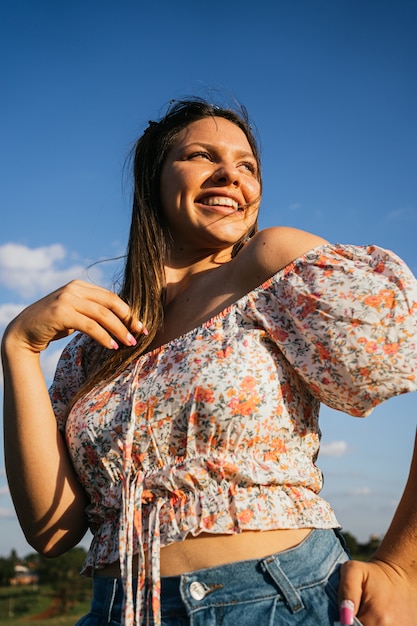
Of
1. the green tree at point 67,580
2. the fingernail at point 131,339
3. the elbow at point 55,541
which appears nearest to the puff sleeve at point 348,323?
the fingernail at point 131,339

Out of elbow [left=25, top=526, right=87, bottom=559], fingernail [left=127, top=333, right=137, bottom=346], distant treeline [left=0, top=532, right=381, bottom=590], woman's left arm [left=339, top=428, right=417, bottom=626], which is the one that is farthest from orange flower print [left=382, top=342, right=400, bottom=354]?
distant treeline [left=0, top=532, right=381, bottom=590]

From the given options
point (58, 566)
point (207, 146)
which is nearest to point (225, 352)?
point (207, 146)

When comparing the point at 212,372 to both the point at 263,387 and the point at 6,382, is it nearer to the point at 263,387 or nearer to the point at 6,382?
the point at 263,387

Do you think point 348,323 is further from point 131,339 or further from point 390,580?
point 131,339

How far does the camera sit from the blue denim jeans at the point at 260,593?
67.3 inches

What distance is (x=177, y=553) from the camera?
1.87 m

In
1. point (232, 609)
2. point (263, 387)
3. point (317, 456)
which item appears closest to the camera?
point (232, 609)

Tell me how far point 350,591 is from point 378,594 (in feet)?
0.24

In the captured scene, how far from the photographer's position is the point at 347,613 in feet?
5.59

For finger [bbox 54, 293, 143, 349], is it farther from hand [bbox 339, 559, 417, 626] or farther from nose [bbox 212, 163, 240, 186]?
hand [bbox 339, 559, 417, 626]

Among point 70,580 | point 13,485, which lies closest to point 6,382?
point 13,485

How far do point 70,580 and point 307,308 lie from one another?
139 feet

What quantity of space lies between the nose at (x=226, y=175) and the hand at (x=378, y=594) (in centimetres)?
154

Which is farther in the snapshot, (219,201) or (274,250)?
(219,201)
